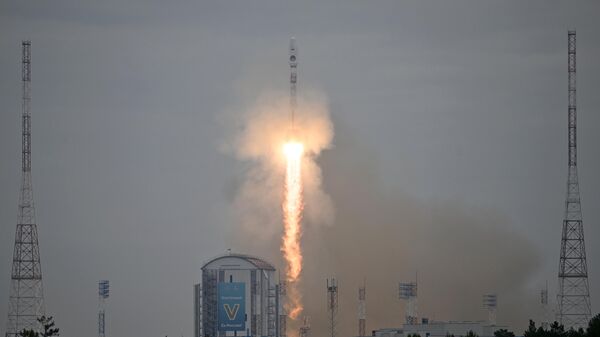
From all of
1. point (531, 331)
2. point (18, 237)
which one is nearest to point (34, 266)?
point (18, 237)

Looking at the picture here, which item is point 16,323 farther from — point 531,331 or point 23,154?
point 531,331

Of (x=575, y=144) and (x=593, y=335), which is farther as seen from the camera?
(x=575, y=144)

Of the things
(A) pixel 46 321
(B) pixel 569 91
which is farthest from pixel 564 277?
(A) pixel 46 321

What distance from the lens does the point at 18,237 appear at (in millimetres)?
189500

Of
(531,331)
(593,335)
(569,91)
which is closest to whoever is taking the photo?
(593,335)

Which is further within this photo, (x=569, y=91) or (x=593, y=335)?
(x=569, y=91)

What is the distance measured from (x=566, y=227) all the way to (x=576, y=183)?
5.16 meters

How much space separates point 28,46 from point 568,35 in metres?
59.4

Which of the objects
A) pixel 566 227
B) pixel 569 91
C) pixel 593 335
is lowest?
pixel 593 335

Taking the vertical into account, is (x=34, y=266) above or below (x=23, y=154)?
below

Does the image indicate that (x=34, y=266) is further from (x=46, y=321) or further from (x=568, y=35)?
(x=568, y=35)

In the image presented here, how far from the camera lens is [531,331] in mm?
184000

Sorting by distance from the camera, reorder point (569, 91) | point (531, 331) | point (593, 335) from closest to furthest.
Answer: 1. point (593, 335)
2. point (531, 331)
3. point (569, 91)

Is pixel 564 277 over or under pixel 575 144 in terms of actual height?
under
